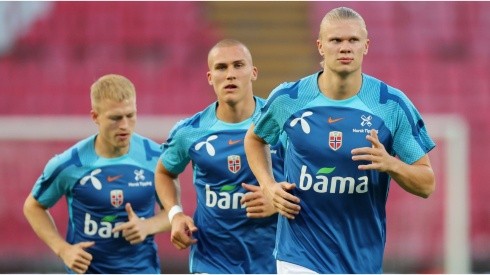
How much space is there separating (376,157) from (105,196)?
2587 millimetres

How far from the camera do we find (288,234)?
5484 mm

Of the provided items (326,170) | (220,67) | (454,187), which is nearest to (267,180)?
(326,170)

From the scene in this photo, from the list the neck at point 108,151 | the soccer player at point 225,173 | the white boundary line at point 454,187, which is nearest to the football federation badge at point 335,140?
the soccer player at point 225,173

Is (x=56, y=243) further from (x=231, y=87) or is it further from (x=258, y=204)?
(x=258, y=204)

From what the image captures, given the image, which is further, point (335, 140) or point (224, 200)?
point (224, 200)

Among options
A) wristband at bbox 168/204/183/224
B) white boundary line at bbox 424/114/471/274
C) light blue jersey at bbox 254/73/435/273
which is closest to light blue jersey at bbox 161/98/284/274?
wristband at bbox 168/204/183/224

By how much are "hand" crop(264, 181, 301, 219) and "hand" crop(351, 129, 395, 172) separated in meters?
0.44

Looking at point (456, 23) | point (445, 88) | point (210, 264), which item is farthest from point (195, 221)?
point (456, 23)

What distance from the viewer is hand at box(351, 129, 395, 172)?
4895 millimetres

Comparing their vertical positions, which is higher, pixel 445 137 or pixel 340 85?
pixel 445 137

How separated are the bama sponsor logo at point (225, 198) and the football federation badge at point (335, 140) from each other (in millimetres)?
1115

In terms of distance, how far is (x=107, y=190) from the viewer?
696 cm

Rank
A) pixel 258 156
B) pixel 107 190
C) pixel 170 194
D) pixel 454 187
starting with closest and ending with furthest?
pixel 258 156, pixel 170 194, pixel 107 190, pixel 454 187

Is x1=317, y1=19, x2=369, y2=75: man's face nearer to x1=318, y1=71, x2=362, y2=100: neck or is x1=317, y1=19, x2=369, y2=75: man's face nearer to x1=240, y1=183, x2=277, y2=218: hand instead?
x1=318, y1=71, x2=362, y2=100: neck
